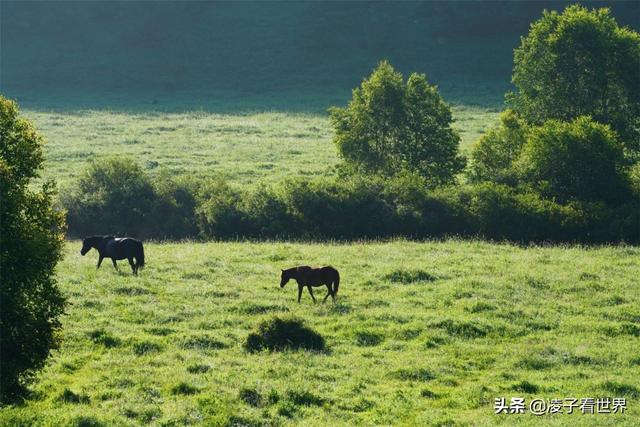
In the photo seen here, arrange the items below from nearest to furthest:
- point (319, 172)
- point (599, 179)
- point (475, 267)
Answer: point (475, 267) < point (599, 179) < point (319, 172)

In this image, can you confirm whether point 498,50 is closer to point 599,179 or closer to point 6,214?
point 599,179

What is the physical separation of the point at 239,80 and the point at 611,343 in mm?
87571

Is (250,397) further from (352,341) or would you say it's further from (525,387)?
(525,387)

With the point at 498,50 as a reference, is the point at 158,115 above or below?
below

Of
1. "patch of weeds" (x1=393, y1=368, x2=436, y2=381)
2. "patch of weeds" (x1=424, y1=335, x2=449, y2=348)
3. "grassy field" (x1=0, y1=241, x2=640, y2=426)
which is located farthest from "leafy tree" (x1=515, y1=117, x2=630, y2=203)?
"patch of weeds" (x1=393, y1=368, x2=436, y2=381)

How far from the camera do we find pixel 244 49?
118 meters

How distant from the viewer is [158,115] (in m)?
88.5

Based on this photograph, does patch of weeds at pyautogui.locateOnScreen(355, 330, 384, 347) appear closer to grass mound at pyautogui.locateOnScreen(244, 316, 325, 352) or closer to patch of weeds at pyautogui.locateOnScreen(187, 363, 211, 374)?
grass mound at pyautogui.locateOnScreen(244, 316, 325, 352)

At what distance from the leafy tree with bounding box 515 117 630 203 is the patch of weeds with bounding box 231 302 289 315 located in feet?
71.3

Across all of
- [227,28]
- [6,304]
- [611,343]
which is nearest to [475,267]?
[611,343]

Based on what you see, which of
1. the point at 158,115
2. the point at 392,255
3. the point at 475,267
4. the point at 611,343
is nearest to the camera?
the point at 611,343

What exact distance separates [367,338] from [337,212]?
19.3m

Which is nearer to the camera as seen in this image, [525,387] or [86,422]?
[86,422]

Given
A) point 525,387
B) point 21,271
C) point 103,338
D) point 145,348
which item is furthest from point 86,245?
point 525,387
